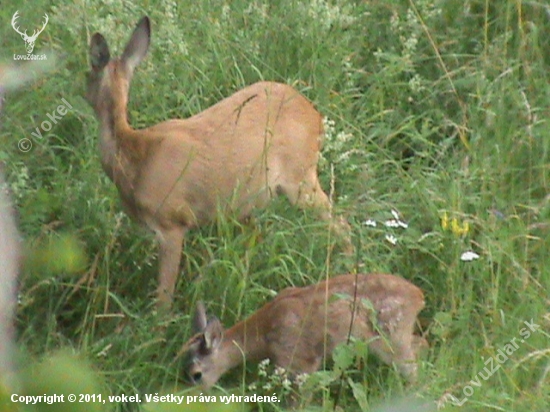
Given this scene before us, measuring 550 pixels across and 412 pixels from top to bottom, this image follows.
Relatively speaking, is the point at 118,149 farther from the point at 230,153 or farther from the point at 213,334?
the point at 213,334

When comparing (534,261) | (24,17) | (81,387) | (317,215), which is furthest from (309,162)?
(81,387)

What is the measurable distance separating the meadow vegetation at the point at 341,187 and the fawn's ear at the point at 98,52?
43 centimetres

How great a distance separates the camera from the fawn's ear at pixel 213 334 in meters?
4.04

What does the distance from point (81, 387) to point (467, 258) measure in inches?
134

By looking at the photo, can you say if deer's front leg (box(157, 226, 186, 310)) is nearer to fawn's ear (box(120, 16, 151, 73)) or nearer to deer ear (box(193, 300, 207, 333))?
deer ear (box(193, 300, 207, 333))

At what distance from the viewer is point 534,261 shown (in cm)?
437

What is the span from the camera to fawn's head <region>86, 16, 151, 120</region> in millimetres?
4805

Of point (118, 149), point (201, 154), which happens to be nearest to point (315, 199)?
point (201, 154)

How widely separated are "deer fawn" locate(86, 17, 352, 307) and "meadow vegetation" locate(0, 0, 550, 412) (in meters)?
0.11

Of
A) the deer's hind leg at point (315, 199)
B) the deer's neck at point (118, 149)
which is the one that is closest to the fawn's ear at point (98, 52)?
the deer's neck at point (118, 149)

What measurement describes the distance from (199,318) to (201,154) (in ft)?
3.82

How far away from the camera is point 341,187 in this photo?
507cm

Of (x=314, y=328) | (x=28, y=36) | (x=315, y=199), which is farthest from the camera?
(x=28, y=36)

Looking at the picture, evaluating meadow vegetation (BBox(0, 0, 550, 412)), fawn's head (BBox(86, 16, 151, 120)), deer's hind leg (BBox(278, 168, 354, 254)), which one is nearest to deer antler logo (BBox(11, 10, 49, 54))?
meadow vegetation (BBox(0, 0, 550, 412))
